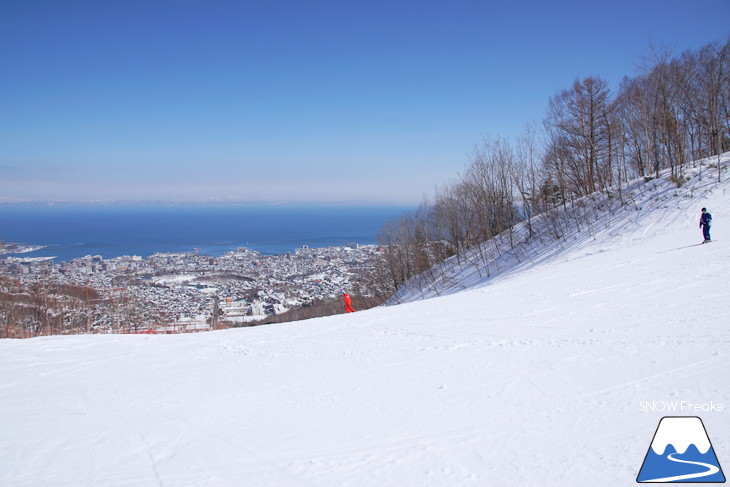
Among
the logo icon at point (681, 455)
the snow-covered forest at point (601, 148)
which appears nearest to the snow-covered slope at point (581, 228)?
the snow-covered forest at point (601, 148)

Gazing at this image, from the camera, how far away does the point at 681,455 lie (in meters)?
3.35

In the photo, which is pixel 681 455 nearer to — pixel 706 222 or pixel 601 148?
pixel 706 222

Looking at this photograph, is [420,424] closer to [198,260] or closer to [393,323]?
[393,323]

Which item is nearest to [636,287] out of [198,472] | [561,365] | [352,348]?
[561,365]

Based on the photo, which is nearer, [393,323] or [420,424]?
[420,424]

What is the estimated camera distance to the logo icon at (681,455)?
3.06 meters

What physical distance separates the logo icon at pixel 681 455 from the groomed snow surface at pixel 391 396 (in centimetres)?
8

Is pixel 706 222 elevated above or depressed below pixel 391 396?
above

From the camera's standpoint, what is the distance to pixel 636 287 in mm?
9516

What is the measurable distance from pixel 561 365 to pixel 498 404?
149cm

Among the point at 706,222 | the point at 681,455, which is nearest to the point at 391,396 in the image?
→ the point at 681,455

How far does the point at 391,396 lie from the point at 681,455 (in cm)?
295

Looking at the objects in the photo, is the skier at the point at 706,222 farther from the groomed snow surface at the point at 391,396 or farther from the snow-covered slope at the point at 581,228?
the groomed snow surface at the point at 391,396

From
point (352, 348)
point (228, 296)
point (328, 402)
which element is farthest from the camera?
point (228, 296)
